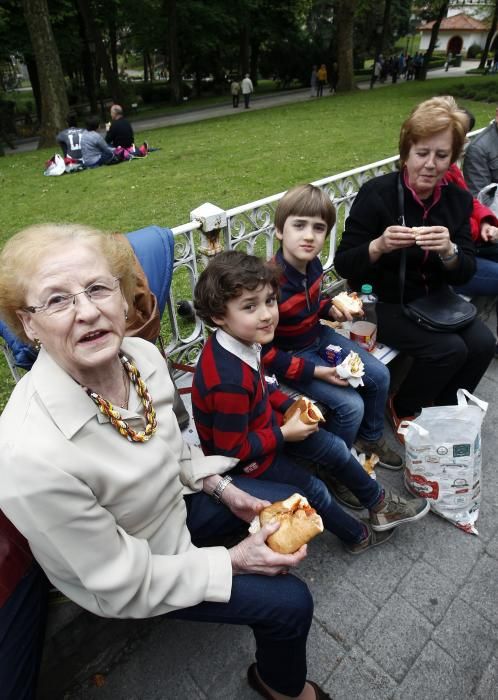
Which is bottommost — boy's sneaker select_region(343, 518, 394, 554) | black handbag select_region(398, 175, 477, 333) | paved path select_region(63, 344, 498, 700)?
paved path select_region(63, 344, 498, 700)

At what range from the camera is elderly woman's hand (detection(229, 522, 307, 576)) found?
1620 mm

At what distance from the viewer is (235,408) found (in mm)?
1962

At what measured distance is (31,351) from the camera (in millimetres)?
1868

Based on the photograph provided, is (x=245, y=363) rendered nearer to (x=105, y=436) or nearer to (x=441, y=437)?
(x=105, y=436)

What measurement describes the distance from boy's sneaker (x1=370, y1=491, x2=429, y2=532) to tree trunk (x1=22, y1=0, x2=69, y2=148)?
16.7 m

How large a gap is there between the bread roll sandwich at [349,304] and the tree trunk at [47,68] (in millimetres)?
15733

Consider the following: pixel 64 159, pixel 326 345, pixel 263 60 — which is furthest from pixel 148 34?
pixel 326 345

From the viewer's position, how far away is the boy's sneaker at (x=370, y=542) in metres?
2.41

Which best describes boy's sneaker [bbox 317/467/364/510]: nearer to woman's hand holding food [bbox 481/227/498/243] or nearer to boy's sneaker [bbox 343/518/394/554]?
boy's sneaker [bbox 343/518/394/554]

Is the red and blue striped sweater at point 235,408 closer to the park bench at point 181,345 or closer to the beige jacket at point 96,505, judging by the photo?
the beige jacket at point 96,505

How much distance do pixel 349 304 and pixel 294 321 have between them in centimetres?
46

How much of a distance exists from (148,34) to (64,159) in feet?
74.8

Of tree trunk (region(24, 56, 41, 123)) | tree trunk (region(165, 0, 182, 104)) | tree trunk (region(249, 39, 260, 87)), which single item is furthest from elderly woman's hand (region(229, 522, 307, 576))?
tree trunk (region(249, 39, 260, 87))

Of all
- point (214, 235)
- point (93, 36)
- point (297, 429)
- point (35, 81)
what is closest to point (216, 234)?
point (214, 235)
